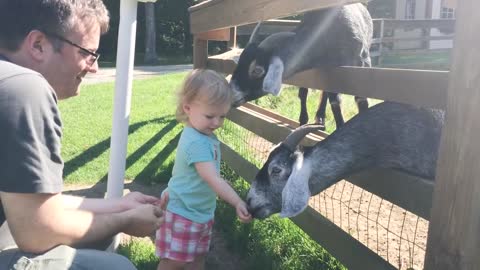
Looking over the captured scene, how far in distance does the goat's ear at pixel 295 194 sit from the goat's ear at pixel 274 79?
1005 mm

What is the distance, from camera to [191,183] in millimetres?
2553

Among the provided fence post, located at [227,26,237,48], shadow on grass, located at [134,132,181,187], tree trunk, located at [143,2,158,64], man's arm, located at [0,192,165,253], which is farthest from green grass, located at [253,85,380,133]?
tree trunk, located at [143,2,158,64]

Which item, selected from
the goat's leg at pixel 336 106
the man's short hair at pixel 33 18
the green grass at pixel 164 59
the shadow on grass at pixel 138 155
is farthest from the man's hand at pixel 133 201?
the green grass at pixel 164 59

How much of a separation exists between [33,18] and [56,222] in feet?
2.22

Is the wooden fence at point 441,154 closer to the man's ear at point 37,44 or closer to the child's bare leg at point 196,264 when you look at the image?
the child's bare leg at point 196,264

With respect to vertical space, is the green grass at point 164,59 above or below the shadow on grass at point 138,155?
above

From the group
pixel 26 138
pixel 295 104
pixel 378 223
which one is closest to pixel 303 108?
pixel 378 223

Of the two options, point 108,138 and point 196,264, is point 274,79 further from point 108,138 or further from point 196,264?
point 108,138

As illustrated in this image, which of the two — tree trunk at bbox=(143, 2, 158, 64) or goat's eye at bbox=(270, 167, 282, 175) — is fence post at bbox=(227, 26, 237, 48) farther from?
tree trunk at bbox=(143, 2, 158, 64)

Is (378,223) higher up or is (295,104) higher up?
(295,104)

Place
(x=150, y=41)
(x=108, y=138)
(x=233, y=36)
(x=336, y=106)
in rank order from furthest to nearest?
(x=150, y=41) → (x=108, y=138) → (x=233, y=36) → (x=336, y=106)

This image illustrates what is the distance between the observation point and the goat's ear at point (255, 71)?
139 inches

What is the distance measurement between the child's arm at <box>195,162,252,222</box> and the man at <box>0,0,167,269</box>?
44cm

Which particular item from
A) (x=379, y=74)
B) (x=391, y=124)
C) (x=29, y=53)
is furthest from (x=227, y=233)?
(x=29, y=53)
